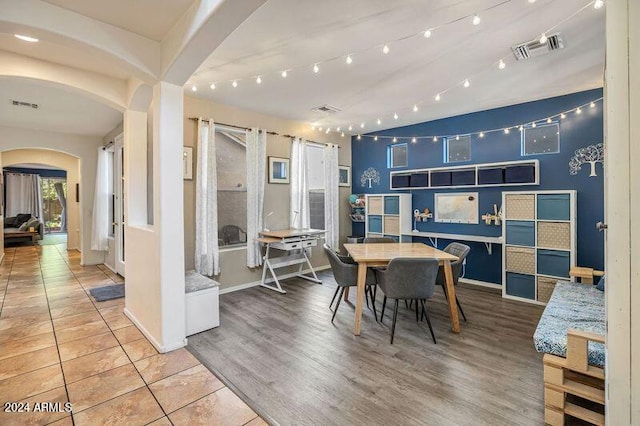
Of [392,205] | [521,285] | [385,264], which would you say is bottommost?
[521,285]

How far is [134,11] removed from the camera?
217cm

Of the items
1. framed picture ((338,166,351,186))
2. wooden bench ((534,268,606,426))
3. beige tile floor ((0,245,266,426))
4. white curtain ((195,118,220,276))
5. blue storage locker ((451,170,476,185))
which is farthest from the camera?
framed picture ((338,166,351,186))

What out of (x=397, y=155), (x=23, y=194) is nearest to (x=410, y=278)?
(x=397, y=155)

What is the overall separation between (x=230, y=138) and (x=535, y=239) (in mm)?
4541

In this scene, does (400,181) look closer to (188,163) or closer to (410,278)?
(410,278)

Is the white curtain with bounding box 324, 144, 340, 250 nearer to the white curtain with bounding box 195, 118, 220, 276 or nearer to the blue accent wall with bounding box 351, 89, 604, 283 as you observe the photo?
the blue accent wall with bounding box 351, 89, 604, 283

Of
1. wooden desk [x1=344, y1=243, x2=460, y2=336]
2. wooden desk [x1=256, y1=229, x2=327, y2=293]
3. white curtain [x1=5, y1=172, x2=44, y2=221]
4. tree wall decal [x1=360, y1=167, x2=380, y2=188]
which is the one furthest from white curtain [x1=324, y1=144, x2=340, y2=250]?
white curtain [x1=5, y1=172, x2=44, y2=221]

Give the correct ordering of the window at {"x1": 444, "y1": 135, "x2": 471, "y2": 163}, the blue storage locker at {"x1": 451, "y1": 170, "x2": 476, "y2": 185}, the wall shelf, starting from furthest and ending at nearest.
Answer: the window at {"x1": 444, "y1": 135, "x2": 471, "y2": 163} < the blue storage locker at {"x1": 451, "y1": 170, "x2": 476, "y2": 185} < the wall shelf

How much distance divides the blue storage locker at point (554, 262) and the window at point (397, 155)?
2.65 m

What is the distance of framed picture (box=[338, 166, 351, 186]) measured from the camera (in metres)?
6.30

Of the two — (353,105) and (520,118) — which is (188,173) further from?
(520,118)

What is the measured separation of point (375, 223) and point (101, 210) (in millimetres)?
5381

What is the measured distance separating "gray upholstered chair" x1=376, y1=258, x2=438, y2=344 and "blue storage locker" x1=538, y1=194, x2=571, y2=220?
7.14 feet

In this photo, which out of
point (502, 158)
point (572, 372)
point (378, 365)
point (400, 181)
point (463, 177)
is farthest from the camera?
point (400, 181)
